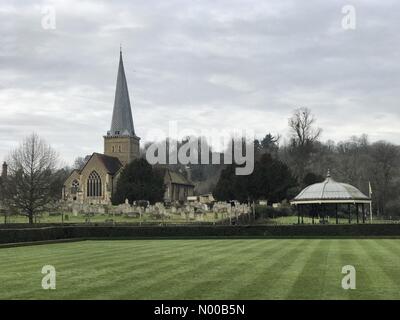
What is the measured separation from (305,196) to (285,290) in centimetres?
4095

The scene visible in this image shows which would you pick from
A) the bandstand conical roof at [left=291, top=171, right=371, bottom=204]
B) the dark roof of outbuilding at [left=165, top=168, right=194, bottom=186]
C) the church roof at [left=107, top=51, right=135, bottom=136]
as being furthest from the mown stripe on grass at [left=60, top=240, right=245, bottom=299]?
the dark roof of outbuilding at [left=165, top=168, right=194, bottom=186]

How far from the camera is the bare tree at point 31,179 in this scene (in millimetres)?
60344

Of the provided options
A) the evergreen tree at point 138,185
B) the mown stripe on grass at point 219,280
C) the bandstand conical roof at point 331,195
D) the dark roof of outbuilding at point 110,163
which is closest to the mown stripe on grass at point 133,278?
the mown stripe on grass at point 219,280

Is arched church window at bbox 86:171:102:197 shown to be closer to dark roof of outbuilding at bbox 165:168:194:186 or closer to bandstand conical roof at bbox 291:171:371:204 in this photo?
dark roof of outbuilding at bbox 165:168:194:186

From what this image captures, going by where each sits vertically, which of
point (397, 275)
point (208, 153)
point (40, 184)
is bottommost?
point (397, 275)

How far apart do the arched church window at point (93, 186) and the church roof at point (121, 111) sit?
11.0 meters

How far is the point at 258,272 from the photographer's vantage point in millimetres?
18516

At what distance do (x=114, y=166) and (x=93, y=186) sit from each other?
5717 millimetres

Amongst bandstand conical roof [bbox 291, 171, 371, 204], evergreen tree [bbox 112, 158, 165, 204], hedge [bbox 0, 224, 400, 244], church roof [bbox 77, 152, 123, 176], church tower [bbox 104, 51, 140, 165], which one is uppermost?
church tower [bbox 104, 51, 140, 165]

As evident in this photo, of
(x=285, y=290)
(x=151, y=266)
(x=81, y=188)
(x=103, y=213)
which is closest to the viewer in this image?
(x=285, y=290)

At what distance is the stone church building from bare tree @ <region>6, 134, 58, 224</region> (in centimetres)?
3199

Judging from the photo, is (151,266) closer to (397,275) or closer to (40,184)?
(397,275)

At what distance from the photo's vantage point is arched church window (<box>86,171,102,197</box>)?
100188 mm
